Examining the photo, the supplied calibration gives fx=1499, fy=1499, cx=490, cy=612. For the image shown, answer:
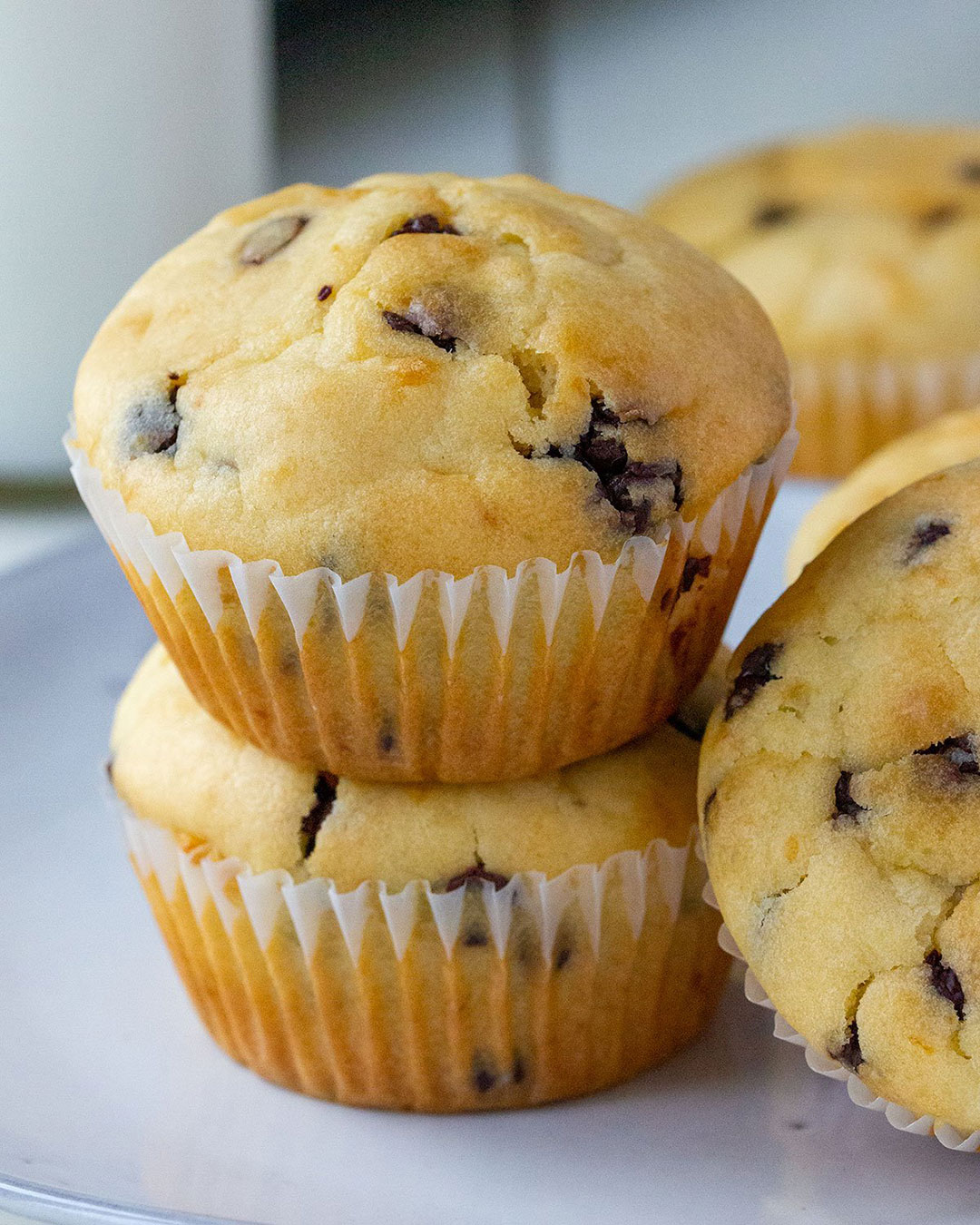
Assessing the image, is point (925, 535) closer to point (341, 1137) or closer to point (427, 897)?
point (427, 897)

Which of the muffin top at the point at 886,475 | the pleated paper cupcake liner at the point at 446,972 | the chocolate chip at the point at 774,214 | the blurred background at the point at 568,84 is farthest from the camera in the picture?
the blurred background at the point at 568,84

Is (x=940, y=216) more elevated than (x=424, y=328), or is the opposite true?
(x=424, y=328)

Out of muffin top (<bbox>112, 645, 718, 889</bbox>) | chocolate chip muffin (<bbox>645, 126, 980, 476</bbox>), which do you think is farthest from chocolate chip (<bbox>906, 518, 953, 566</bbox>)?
chocolate chip muffin (<bbox>645, 126, 980, 476</bbox>)

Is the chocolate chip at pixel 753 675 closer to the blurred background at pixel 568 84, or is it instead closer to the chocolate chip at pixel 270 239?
the chocolate chip at pixel 270 239

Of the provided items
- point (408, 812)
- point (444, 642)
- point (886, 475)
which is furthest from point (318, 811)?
point (886, 475)

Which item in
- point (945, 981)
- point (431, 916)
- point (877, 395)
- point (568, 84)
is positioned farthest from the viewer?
point (568, 84)

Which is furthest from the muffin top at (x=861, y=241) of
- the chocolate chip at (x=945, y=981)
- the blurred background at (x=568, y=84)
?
the chocolate chip at (x=945, y=981)

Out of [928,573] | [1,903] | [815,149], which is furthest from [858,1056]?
[815,149]
